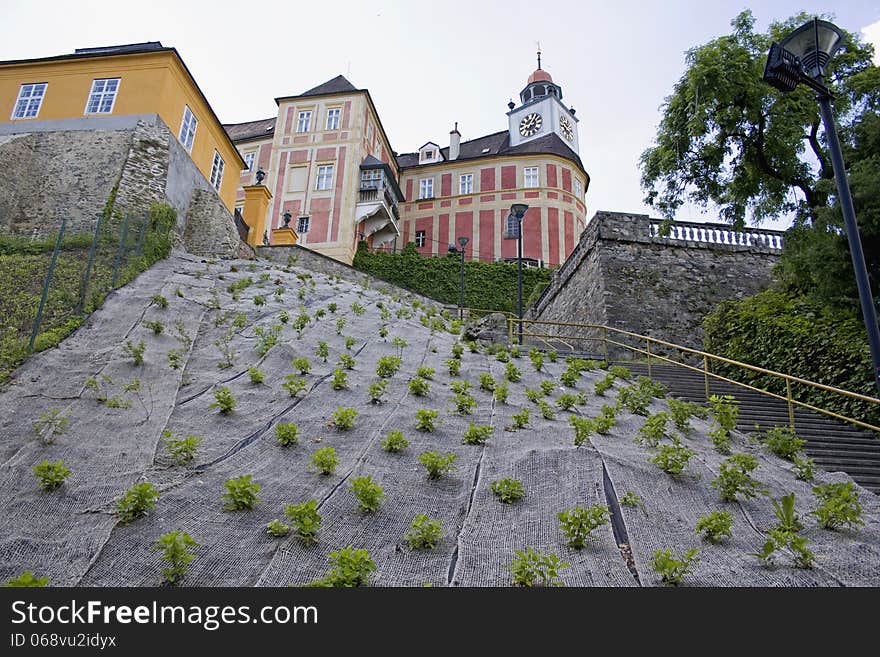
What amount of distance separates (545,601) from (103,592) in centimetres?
212

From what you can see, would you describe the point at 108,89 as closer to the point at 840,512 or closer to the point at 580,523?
the point at 580,523

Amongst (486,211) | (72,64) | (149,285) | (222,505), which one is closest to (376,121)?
(486,211)

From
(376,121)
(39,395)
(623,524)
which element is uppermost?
(376,121)

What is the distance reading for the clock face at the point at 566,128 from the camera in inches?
1635

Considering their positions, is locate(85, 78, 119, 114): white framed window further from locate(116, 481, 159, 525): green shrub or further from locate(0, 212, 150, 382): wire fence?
locate(116, 481, 159, 525): green shrub

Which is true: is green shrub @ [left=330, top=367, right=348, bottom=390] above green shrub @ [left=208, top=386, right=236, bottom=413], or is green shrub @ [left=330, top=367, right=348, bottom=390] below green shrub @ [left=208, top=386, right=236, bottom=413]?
above

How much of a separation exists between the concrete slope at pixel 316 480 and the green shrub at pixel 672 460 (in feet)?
0.39

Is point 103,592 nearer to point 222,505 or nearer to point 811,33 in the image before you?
point 222,505

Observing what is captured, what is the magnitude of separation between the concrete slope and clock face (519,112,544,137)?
3617 centimetres

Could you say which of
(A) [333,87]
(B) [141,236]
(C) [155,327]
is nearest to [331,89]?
(A) [333,87]

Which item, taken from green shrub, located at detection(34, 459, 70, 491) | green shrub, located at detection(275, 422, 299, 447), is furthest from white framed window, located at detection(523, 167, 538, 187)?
green shrub, located at detection(34, 459, 70, 491)

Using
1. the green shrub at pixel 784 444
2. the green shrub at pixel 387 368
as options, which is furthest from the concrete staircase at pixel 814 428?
the green shrub at pixel 387 368

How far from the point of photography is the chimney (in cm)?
4025

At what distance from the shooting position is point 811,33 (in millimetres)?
6246
